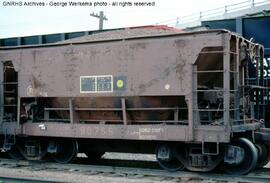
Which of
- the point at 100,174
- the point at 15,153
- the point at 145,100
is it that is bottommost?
the point at 100,174

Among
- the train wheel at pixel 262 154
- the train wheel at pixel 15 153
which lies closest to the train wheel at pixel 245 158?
the train wheel at pixel 262 154

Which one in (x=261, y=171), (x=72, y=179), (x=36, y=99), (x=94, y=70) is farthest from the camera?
(x=36, y=99)

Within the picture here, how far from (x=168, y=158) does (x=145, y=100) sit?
53.3 inches

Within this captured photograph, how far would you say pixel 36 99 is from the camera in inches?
480

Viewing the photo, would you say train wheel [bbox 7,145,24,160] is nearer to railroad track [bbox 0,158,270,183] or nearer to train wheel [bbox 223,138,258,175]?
railroad track [bbox 0,158,270,183]

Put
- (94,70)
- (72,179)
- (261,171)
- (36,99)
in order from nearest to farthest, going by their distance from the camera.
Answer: (72,179) < (261,171) < (94,70) < (36,99)

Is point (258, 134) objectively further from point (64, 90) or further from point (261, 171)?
point (64, 90)

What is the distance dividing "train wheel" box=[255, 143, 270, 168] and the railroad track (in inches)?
8.5

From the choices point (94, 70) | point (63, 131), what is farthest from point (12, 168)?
point (94, 70)

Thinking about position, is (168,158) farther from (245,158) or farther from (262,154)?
(262,154)

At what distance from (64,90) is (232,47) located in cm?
403

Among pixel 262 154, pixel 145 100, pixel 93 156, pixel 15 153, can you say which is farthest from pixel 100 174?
pixel 262 154

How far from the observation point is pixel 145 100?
10.6 m

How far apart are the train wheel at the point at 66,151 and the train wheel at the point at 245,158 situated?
12.5 ft
